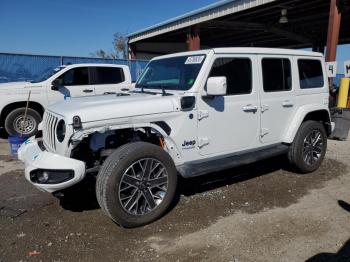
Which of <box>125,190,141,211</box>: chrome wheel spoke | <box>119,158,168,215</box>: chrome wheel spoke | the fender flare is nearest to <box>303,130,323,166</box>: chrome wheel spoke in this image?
the fender flare

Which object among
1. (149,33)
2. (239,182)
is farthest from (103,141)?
(149,33)

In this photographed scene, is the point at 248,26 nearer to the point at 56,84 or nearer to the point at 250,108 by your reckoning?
the point at 56,84

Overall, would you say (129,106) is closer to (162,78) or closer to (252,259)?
(162,78)

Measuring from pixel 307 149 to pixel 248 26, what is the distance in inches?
482

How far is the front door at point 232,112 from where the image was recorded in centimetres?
428

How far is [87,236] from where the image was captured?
366 centimetres

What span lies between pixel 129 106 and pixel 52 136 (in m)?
0.93

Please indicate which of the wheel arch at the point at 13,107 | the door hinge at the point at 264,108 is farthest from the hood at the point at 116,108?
the wheel arch at the point at 13,107

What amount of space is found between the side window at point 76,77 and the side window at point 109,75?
0.29m

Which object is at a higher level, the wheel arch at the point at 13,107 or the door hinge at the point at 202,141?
the wheel arch at the point at 13,107

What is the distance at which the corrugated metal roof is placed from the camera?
12.2 m

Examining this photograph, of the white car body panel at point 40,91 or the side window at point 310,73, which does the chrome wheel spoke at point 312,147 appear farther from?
the white car body panel at point 40,91


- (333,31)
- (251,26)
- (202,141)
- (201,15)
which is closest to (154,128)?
(202,141)

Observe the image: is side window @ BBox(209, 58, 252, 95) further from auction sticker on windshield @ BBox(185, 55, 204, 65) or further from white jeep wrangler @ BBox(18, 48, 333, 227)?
auction sticker on windshield @ BBox(185, 55, 204, 65)
